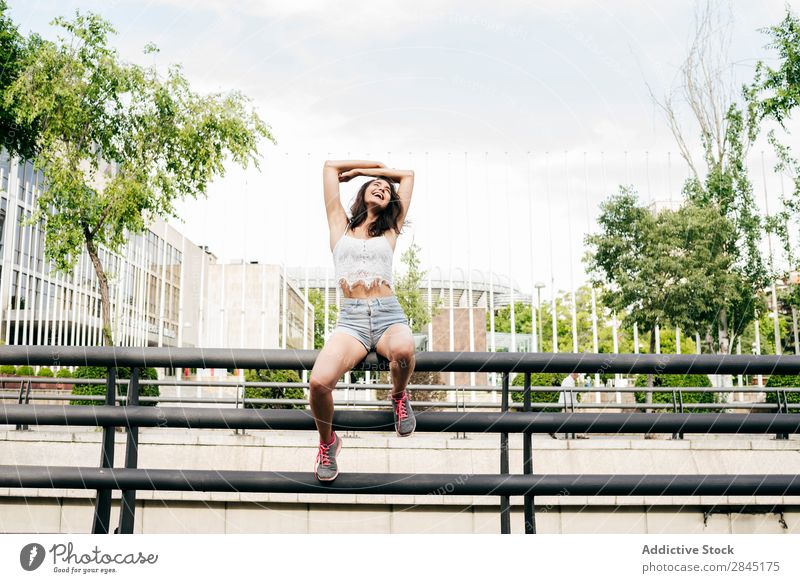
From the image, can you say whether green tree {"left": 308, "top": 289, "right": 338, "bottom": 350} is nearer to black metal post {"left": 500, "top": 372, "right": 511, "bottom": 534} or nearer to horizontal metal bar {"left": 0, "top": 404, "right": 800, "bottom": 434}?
horizontal metal bar {"left": 0, "top": 404, "right": 800, "bottom": 434}

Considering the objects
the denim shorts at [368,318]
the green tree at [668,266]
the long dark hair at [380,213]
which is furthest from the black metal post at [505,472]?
the green tree at [668,266]

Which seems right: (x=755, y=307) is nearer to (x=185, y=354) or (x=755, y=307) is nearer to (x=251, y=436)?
(x=251, y=436)

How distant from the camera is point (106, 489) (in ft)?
9.61

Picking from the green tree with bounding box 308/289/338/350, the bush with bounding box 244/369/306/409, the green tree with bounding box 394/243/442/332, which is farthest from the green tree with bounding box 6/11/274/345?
the green tree with bounding box 308/289/338/350

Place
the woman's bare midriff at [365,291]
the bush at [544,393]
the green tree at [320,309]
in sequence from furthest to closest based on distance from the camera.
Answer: the green tree at [320,309], the bush at [544,393], the woman's bare midriff at [365,291]

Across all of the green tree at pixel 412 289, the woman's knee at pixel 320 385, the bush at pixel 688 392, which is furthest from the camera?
the green tree at pixel 412 289

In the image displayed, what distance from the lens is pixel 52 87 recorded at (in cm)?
1354

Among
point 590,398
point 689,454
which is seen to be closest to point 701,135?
point 590,398

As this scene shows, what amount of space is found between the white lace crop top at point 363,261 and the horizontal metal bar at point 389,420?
0.63 metres

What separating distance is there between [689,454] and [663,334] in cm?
3883

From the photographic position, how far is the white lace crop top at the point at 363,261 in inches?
122

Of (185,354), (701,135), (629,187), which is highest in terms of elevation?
(701,135)

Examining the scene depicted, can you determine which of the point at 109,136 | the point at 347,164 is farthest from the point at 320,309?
the point at 347,164

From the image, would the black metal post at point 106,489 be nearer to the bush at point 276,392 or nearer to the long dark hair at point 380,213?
the long dark hair at point 380,213
